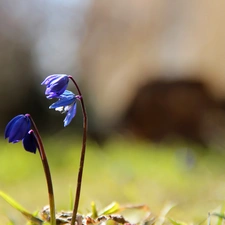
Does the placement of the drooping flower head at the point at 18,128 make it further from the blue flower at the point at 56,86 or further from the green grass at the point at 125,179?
the green grass at the point at 125,179

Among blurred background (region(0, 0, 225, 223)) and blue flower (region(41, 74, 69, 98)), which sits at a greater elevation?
blue flower (region(41, 74, 69, 98))

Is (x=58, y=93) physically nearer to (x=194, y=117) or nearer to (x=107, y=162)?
(x=107, y=162)

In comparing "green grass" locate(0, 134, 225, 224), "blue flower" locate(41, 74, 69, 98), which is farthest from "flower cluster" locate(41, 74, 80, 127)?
"green grass" locate(0, 134, 225, 224)

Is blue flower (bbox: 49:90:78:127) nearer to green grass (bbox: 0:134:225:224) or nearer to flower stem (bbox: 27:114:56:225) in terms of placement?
flower stem (bbox: 27:114:56:225)

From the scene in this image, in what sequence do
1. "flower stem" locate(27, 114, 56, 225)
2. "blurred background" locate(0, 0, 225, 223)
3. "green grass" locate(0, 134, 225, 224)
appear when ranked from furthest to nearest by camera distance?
"blurred background" locate(0, 0, 225, 223)
"green grass" locate(0, 134, 225, 224)
"flower stem" locate(27, 114, 56, 225)

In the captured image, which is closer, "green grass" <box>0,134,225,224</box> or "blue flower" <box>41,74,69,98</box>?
"blue flower" <box>41,74,69,98</box>

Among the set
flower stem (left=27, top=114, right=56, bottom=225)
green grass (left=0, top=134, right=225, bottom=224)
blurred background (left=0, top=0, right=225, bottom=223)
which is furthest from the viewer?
blurred background (left=0, top=0, right=225, bottom=223)

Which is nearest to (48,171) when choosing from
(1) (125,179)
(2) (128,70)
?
(1) (125,179)

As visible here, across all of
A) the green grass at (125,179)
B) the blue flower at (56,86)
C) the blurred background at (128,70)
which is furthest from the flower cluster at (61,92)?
the blurred background at (128,70)
